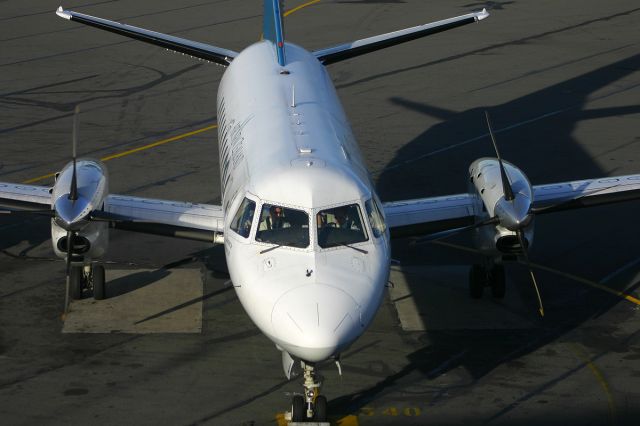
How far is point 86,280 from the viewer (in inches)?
863

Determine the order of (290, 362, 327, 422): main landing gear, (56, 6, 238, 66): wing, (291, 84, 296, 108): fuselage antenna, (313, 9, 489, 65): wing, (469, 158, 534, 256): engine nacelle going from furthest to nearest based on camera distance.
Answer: (313, 9, 489, 65): wing
(56, 6, 238, 66): wing
(291, 84, 296, 108): fuselage antenna
(469, 158, 534, 256): engine nacelle
(290, 362, 327, 422): main landing gear

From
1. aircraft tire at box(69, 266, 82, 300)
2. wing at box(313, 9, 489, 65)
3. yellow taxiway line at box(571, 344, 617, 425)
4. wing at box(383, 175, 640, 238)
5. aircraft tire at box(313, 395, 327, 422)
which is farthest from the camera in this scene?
wing at box(313, 9, 489, 65)

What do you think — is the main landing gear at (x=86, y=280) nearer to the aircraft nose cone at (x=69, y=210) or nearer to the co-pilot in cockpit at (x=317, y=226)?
the aircraft nose cone at (x=69, y=210)

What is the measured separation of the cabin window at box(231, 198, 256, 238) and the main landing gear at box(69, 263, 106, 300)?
16.4 feet

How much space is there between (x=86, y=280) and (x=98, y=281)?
294 mm

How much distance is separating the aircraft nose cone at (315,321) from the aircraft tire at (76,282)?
7300mm

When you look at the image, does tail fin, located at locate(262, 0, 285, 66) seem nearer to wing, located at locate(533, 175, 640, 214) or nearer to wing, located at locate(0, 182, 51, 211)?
wing, located at locate(0, 182, 51, 211)

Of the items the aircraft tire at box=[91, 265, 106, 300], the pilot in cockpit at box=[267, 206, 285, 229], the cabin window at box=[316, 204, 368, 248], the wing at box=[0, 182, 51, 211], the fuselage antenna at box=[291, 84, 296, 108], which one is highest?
the fuselage antenna at box=[291, 84, 296, 108]

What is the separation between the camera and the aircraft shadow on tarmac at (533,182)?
64.0ft

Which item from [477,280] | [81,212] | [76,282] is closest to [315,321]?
[81,212]

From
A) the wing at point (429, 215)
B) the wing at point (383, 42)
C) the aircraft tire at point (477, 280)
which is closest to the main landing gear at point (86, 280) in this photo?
the wing at point (429, 215)

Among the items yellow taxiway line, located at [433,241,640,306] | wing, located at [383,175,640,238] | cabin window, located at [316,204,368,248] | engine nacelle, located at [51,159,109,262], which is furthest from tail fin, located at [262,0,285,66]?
cabin window, located at [316,204,368,248]

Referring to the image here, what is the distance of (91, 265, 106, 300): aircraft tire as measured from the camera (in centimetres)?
2177

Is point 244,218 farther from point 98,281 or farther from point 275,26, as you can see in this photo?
point 275,26
